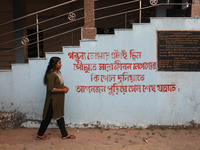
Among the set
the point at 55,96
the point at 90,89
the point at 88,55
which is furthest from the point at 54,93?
the point at 88,55

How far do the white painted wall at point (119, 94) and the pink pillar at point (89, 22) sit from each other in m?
0.17

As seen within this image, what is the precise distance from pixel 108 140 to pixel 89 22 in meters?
2.59

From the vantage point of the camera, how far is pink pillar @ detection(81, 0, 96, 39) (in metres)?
4.42

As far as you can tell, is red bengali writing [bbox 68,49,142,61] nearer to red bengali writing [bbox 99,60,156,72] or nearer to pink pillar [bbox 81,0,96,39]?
red bengali writing [bbox 99,60,156,72]

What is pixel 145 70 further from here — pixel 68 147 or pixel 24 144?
pixel 24 144

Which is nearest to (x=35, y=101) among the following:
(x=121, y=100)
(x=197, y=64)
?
(x=121, y=100)

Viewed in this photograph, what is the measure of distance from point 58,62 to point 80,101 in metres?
1.15

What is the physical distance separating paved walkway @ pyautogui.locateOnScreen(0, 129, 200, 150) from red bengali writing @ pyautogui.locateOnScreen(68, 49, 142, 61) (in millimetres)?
1614

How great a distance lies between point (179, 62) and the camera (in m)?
4.48

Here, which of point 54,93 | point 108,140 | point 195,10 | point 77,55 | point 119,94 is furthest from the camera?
point 195,10

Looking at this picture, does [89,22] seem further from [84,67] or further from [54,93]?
[54,93]

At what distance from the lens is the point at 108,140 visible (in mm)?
3988

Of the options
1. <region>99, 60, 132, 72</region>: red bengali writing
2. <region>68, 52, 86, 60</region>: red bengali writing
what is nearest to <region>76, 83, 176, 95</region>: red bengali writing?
<region>99, 60, 132, 72</region>: red bengali writing

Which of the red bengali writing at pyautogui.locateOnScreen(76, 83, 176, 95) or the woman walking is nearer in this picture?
the woman walking
